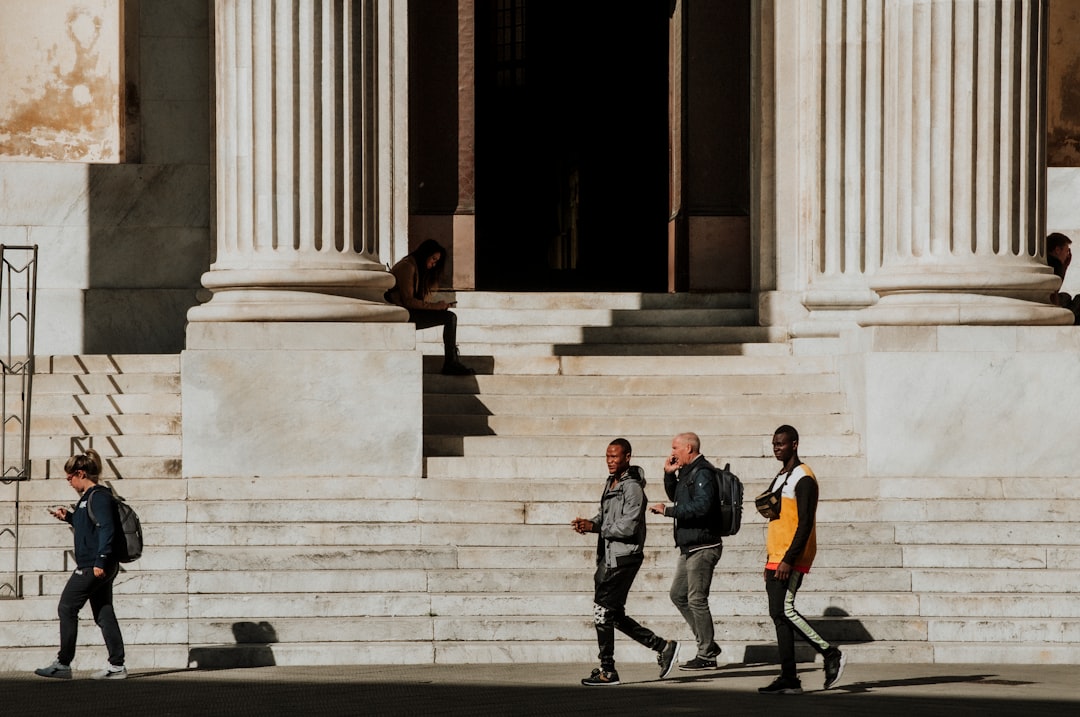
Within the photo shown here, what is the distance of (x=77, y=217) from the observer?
1902 cm

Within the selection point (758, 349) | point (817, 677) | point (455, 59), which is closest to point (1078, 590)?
point (817, 677)

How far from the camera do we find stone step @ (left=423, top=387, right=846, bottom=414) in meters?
16.0

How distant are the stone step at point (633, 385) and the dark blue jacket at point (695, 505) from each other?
14.9 ft

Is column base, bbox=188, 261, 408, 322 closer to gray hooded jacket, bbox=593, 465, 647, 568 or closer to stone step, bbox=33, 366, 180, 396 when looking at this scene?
stone step, bbox=33, 366, 180, 396

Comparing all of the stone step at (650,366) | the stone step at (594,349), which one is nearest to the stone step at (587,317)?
the stone step at (594,349)

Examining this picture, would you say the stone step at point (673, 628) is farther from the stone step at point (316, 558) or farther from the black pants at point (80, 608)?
the black pants at point (80, 608)

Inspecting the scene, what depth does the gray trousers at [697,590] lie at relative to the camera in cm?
1188

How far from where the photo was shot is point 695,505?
11758mm

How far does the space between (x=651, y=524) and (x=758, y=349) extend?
4540 mm

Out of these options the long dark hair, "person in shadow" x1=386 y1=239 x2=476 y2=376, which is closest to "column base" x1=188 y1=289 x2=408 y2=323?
"person in shadow" x1=386 y1=239 x2=476 y2=376

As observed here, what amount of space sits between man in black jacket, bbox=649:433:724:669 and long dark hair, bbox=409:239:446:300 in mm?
5005

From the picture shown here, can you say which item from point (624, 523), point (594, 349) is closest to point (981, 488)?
point (624, 523)

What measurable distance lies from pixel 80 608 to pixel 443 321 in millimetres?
5547

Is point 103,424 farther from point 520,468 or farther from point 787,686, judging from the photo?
point 787,686
